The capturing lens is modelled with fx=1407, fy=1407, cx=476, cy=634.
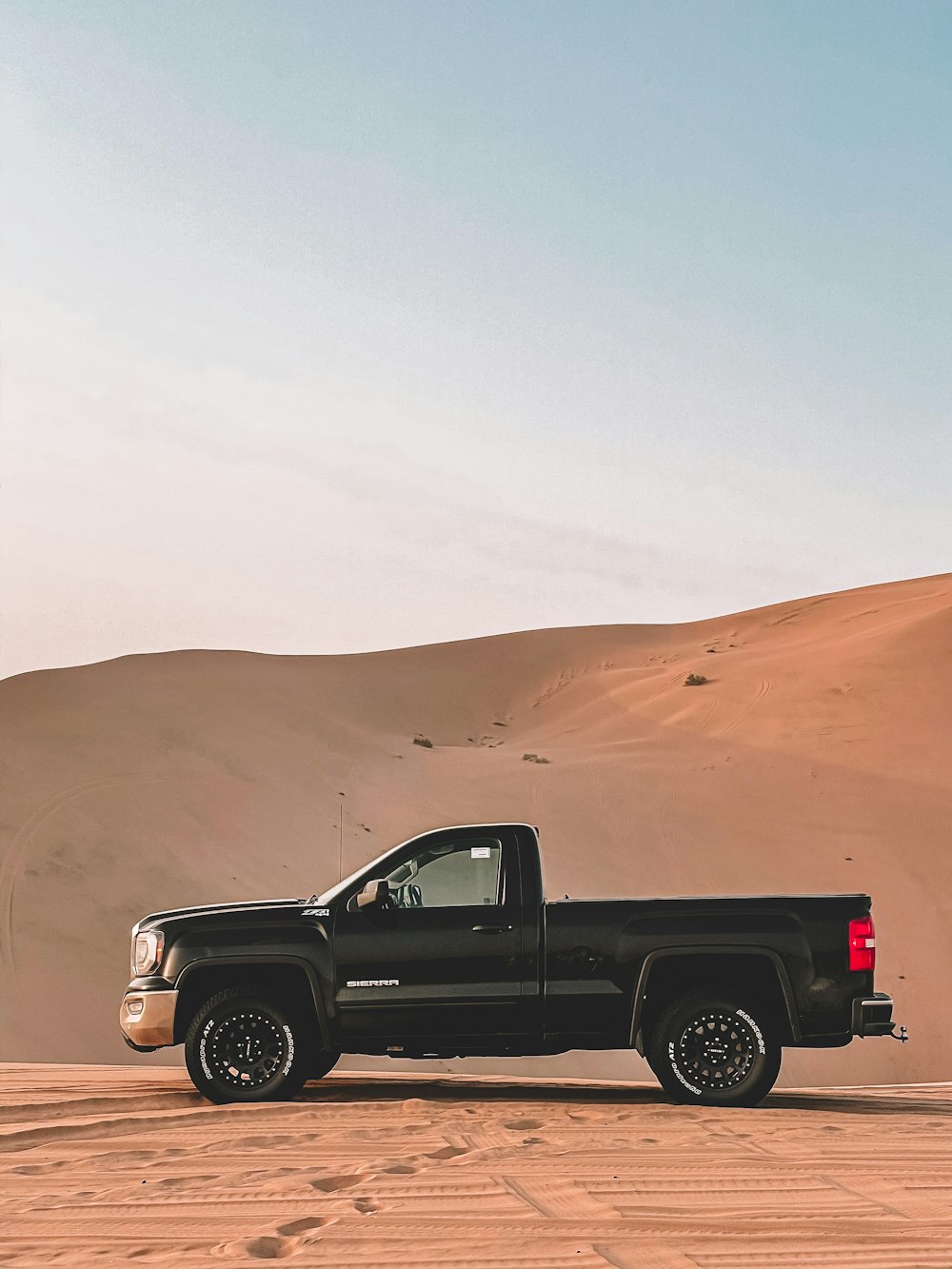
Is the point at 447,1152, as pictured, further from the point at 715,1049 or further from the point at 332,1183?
the point at 715,1049

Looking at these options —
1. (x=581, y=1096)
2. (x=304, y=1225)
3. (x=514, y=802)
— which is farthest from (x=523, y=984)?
(x=514, y=802)

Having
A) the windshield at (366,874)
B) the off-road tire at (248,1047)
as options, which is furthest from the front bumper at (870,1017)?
the off-road tire at (248,1047)

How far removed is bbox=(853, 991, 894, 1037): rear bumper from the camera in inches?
373

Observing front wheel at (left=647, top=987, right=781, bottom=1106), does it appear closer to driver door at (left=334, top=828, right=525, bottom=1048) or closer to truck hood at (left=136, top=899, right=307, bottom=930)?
driver door at (left=334, top=828, right=525, bottom=1048)

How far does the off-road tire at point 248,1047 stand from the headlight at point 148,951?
19.7 inches

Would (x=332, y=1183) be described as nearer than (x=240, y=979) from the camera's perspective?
Yes

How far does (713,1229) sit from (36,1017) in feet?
46.6

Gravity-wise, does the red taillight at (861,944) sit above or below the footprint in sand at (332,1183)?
above

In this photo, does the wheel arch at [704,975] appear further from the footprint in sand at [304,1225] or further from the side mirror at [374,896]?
the footprint in sand at [304,1225]

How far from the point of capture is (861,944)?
9.62 metres

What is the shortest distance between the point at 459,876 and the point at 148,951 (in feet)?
7.52

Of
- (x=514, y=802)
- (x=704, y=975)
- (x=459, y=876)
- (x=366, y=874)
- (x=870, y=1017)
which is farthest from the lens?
(x=514, y=802)

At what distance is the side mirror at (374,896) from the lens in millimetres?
9688

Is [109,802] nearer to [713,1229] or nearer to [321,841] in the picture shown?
[321,841]
